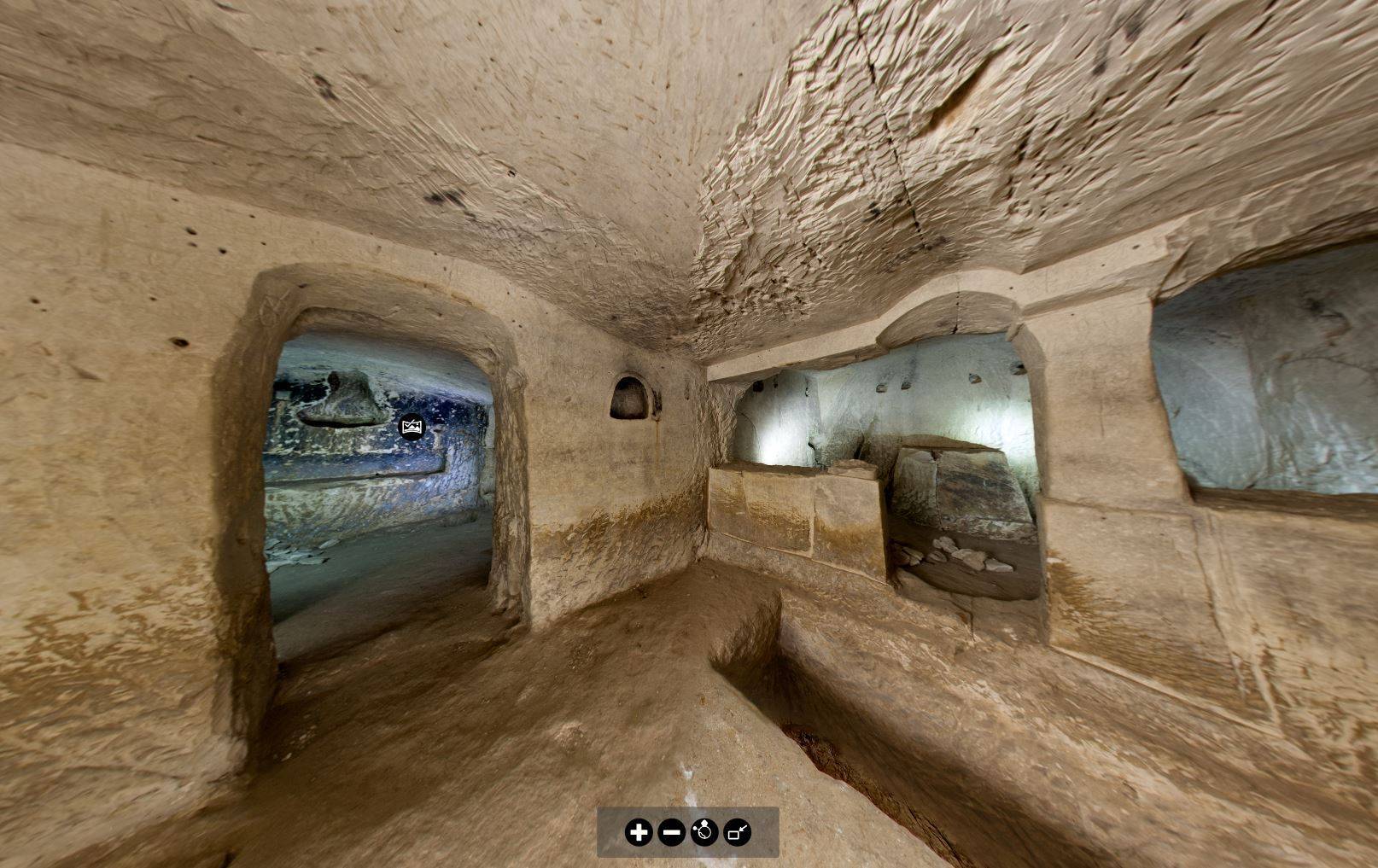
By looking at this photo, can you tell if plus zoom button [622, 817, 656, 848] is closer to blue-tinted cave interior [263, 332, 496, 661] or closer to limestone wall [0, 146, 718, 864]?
limestone wall [0, 146, 718, 864]

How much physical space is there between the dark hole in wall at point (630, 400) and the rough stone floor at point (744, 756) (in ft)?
5.82

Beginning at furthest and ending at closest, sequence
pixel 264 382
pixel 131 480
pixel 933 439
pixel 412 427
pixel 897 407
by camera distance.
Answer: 1. pixel 412 427
2. pixel 897 407
3. pixel 933 439
4. pixel 264 382
5. pixel 131 480

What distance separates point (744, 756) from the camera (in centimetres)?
167

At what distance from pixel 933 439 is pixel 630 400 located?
5328mm

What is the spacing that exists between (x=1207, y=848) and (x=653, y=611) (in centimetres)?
310

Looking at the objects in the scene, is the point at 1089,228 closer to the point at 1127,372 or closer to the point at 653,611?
the point at 1127,372

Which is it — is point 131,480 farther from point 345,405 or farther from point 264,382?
point 345,405

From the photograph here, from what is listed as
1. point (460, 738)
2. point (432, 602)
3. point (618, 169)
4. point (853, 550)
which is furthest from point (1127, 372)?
point (432, 602)

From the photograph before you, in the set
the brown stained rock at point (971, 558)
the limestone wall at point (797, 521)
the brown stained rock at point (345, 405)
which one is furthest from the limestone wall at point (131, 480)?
the brown stained rock at point (971, 558)

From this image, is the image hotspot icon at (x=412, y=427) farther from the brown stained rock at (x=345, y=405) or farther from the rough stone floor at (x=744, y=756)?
the rough stone floor at (x=744, y=756)

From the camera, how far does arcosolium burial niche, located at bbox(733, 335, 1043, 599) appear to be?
4.14 m

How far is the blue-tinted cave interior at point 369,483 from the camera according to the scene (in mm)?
3340

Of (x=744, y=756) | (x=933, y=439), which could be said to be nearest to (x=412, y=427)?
(x=744, y=756)

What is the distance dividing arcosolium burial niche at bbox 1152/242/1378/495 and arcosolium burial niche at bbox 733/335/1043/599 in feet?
4.58
